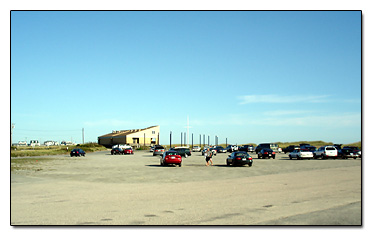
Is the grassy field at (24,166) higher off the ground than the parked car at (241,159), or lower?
lower

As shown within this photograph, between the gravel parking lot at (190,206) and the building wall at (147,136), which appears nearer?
the gravel parking lot at (190,206)

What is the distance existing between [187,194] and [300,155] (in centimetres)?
3692

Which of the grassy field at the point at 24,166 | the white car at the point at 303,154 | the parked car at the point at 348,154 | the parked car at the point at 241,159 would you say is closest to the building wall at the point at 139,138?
the white car at the point at 303,154

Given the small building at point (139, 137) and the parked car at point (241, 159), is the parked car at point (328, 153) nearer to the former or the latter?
the parked car at point (241, 159)

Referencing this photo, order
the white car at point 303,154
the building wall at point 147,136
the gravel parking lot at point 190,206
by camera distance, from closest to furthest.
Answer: the gravel parking lot at point 190,206, the white car at point 303,154, the building wall at point 147,136

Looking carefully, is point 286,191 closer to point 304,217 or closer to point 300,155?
point 304,217

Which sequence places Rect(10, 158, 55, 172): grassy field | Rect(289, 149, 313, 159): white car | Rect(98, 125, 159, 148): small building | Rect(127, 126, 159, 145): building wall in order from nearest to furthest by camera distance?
Rect(10, 158, 55, 172): grassy field → Rect(289, 149, 313, 159): white car → Rect(98, 125, 159, 148): small building → Rect(127, 126, 159, 145): building wall

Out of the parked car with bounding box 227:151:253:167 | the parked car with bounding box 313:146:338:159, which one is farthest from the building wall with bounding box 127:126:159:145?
the parked car with bounding box 227:151:253:167

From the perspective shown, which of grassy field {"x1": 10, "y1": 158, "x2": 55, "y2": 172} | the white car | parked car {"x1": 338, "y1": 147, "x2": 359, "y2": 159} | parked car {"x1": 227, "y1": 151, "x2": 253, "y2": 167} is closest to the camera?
grassy field {"x1": 10, "y1": 158, "x2": 55, "y2": 172}

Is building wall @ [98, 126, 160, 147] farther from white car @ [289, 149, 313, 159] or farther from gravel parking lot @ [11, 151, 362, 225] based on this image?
gravel parking lot @ [11, 151, 362, 225]

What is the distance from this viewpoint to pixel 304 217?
9891 mm

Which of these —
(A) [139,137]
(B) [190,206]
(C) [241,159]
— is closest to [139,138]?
(A) [139,137]

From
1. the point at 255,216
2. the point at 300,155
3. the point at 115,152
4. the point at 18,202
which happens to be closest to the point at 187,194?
the point at 255,216

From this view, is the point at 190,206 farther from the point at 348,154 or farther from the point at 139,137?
the point at 139,137
